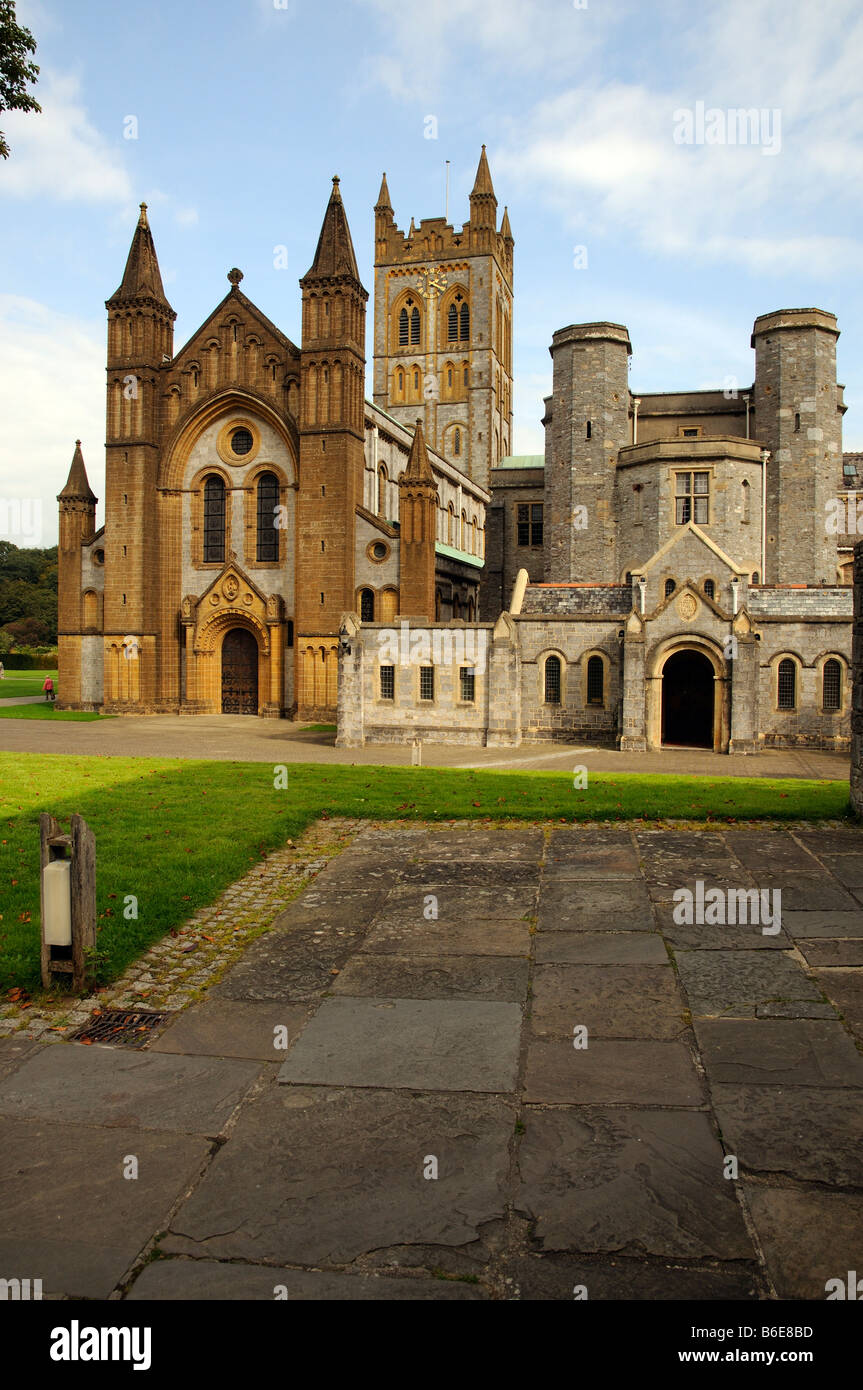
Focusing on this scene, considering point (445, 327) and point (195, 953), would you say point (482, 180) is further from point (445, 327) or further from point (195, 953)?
point (195, 953)

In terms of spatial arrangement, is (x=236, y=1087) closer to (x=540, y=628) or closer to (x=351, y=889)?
(x=351, y=889)

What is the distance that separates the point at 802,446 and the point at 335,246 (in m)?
21.5

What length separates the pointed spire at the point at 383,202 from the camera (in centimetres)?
7294

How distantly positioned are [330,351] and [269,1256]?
3839cm

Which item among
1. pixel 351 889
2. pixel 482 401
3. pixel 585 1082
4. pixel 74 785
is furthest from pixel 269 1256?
pixel 482 401

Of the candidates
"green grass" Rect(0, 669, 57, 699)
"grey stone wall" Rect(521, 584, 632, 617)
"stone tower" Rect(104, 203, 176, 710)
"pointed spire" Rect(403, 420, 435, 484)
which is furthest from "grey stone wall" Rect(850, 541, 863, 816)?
"green grass" Rect(0, 669, 57, 699)

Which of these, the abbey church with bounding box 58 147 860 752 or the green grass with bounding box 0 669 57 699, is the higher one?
the abbey church with bounding box 58 147 860 752

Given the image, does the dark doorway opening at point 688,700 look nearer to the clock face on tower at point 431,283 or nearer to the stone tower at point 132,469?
the stone tower at point 132,469

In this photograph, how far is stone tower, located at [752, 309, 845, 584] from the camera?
39.7 m

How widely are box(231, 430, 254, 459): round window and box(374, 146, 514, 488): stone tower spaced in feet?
102

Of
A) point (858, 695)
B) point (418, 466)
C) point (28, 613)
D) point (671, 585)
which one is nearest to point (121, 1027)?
point (858, 695)

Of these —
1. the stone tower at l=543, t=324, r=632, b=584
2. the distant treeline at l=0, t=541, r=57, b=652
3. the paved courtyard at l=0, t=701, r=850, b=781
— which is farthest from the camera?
the distant treeline at l=0, t=541, r=57, b=652

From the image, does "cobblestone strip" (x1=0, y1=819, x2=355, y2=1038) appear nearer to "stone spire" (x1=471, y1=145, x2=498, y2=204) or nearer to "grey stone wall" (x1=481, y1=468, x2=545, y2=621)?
"grey stone wall" (x1=481, y1=468, x2=545, y2=621)
